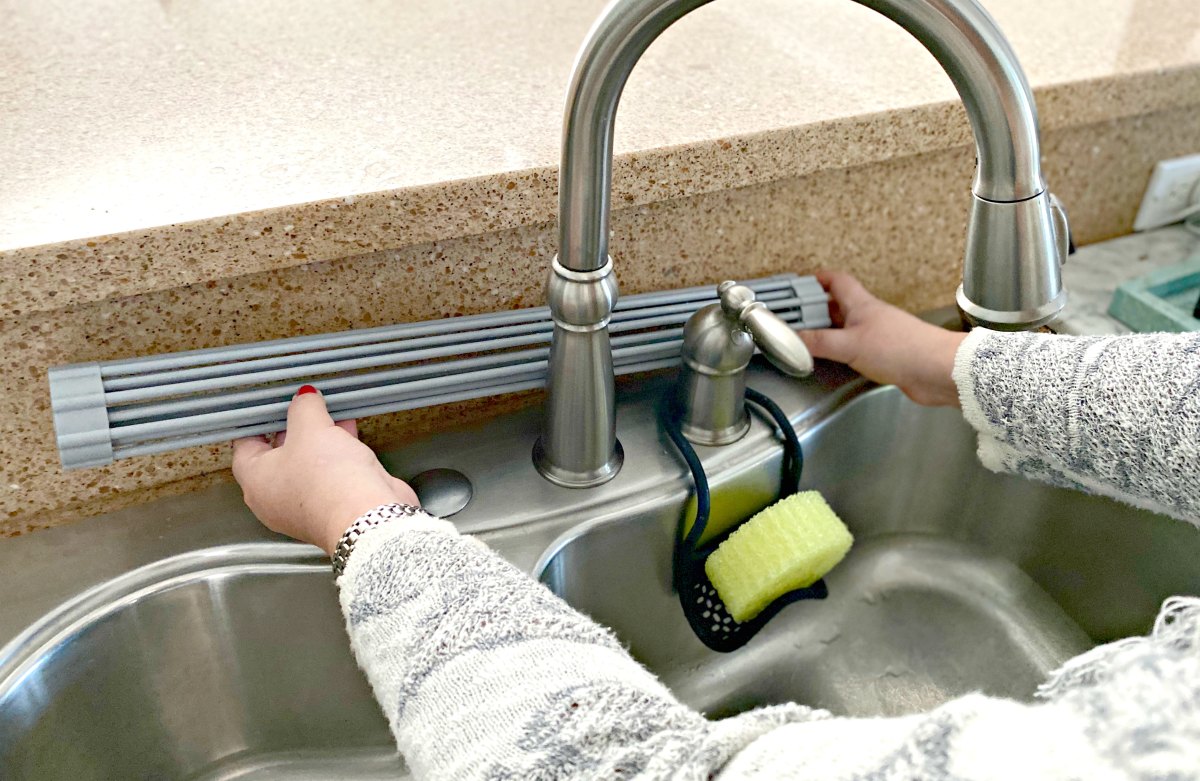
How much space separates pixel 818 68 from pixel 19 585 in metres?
0.67

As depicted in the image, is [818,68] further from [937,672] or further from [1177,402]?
[937,672]

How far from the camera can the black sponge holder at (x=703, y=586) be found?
0.61 m

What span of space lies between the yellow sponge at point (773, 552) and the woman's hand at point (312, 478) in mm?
224

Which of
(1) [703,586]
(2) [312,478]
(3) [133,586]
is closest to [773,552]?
(1) [703,586]

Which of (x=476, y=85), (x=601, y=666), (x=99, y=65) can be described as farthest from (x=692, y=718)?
(x=99, y=65)

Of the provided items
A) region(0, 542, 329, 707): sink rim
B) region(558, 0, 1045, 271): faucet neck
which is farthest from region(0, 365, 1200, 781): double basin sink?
region(558, 0, 1045, 271): faucet neck

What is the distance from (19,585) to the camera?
1.81 feet

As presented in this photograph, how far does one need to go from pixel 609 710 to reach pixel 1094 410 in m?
0.36

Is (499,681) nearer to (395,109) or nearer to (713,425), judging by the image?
Result: (713,425)

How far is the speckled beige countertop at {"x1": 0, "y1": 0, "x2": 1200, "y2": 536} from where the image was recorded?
0.54 meters

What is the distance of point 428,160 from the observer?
0.58 meters

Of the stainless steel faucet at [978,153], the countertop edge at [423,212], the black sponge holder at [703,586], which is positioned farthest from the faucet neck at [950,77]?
the black sponge holder at [703,586]

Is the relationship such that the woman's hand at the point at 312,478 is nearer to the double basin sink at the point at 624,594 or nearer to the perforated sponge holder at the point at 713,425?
the double basin sink at the point at 624,594

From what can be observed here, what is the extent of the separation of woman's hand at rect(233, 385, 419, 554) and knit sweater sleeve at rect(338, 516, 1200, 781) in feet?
0.16
